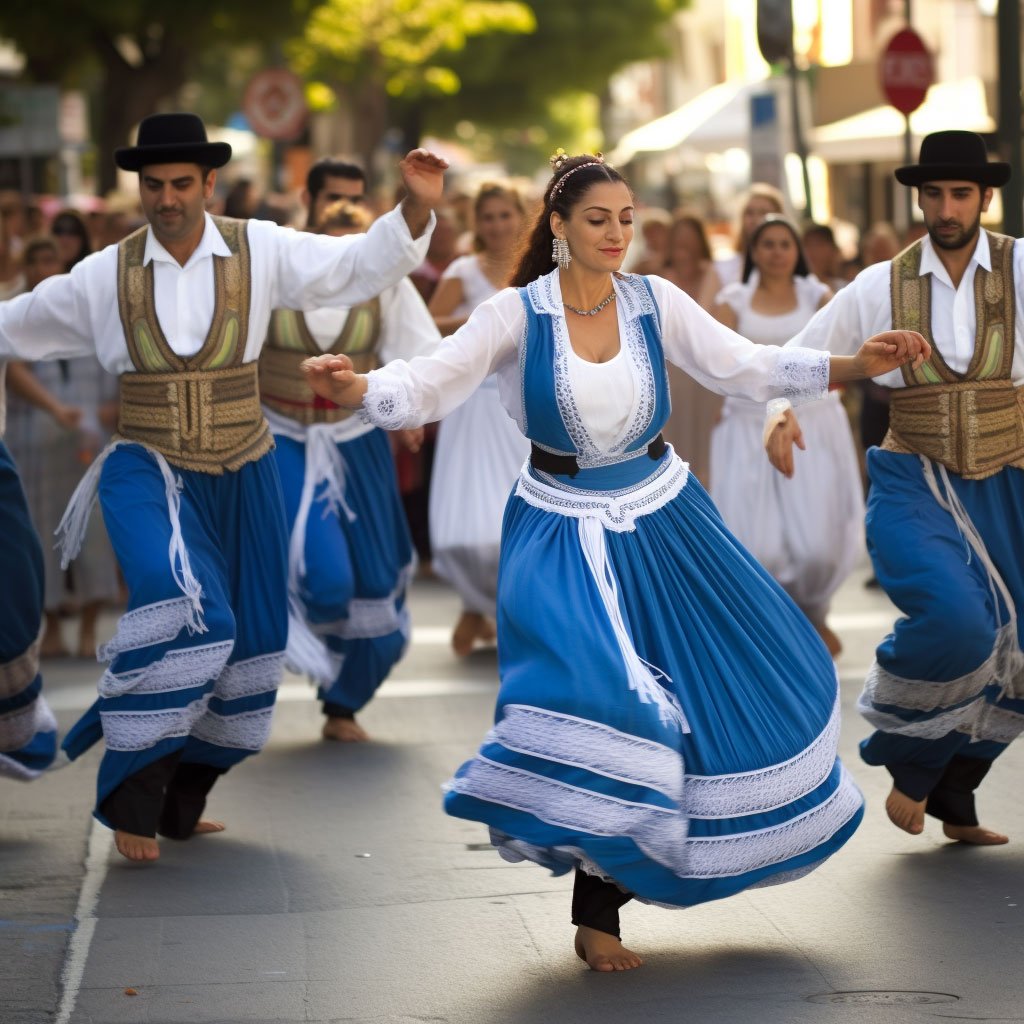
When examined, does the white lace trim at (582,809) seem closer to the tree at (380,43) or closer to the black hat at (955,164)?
the black hat at (955,164)

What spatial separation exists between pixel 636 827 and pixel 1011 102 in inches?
316

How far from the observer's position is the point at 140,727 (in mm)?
6969

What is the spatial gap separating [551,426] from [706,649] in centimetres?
73

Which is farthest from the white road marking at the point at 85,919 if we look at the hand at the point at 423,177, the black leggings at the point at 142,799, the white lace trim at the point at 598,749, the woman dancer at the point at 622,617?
the hand at the point at 423,177

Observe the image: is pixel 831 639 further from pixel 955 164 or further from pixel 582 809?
pixel 582 809

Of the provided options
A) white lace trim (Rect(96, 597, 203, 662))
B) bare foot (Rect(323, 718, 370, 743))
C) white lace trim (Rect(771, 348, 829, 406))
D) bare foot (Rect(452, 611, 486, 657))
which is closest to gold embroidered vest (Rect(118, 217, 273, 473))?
white lace trim (Rect(96, 597, 203, 662))

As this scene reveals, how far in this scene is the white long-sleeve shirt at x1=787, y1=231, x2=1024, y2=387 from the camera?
276 inches

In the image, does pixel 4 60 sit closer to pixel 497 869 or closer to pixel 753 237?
pixel 753 237

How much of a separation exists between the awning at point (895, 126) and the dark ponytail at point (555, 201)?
18.6 metres

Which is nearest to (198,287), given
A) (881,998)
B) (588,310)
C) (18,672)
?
(18,672)

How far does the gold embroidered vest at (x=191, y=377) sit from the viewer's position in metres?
7.25

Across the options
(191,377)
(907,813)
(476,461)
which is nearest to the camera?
(907,813)

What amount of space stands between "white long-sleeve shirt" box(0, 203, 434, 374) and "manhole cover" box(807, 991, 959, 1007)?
2942 millimetres

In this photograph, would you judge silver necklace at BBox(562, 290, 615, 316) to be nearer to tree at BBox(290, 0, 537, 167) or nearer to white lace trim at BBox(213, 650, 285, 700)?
white lace trim at BBox(213, 650, 285, 700)
